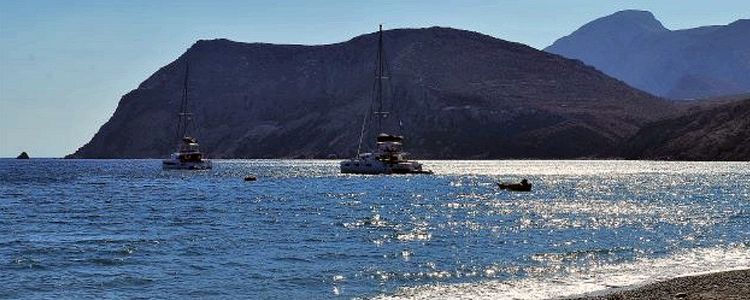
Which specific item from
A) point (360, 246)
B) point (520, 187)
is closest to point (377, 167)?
point (520, 187)

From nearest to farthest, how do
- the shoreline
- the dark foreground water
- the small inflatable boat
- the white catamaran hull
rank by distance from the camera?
1. the shoreline
2. the dark foreground water
3. the small inflatable boat
4. the white catamaran hull

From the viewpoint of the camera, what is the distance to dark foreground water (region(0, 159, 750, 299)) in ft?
116

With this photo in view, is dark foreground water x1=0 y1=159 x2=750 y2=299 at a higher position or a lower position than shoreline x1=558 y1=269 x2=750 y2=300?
lower

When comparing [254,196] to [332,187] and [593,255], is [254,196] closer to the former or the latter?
[332,187]

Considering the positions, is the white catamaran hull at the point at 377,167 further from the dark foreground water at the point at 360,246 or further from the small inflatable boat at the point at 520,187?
the dark foreground water at the point at 360,246

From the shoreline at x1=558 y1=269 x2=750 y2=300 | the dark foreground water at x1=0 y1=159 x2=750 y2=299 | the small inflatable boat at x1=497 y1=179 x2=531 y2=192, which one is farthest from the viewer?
the small inflatable boat at x1=497 y1=179 x2=531 y2=192

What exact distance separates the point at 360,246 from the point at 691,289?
22528mm

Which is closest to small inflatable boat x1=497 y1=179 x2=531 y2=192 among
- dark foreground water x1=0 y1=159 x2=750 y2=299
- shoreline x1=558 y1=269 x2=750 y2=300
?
dark foreground water x1=0 y1=159 x2=750 y2=299

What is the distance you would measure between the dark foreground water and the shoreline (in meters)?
2.07

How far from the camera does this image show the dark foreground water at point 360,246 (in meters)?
35.5

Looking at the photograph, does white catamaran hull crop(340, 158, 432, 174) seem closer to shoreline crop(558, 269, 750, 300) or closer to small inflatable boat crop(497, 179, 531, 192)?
small inflatable boat crop(497, 179, 531, 192)

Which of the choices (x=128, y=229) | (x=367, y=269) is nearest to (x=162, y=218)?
(x=128, y=229)

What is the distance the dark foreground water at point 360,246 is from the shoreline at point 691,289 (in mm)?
2065

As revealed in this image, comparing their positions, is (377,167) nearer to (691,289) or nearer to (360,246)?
(360,246)
